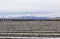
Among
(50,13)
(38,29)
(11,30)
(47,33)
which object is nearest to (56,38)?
(47,33)

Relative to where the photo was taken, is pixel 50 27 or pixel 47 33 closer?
pixel 47 33

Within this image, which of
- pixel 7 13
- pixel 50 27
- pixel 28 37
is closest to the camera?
pixel 28 37

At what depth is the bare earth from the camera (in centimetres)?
113

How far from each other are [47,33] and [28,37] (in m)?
0.19

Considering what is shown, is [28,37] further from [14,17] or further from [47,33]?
[14,17]

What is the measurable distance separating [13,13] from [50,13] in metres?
0.43

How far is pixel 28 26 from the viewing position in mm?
1188

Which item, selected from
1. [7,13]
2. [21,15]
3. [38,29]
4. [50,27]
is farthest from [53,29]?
[7,13]

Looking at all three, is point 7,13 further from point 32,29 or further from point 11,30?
point 32,29

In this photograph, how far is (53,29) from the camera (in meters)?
1.14

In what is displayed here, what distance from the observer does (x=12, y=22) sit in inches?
49.3

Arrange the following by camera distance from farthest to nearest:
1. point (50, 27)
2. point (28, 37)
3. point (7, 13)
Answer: point (7, 13), point (50, 27), point (28, 37)

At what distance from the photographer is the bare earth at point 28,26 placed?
1.13 meters

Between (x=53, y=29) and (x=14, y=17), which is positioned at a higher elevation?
(x=14, y=17)
